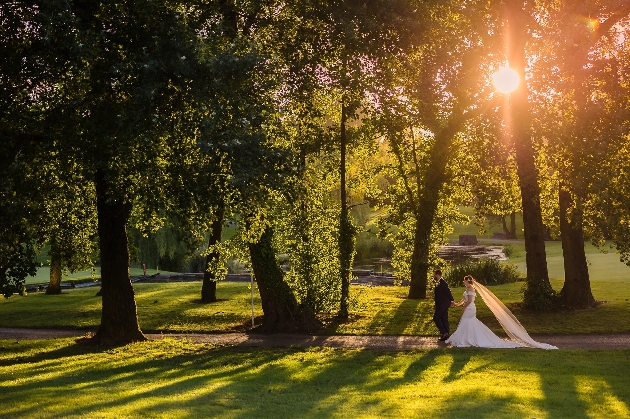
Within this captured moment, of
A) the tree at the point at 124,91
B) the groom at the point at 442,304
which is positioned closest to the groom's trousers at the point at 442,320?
the groom at the point at 442,304

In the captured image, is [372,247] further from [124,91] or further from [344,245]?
[124,91]

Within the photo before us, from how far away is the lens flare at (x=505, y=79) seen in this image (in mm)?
25859

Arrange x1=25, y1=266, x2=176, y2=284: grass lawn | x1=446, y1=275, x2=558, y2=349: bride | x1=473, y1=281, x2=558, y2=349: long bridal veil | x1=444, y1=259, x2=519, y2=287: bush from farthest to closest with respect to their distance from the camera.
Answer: x1=25, y1=266, x2=176, y2=284: grass lawn → x1=444, y1=259, x2=519, y2=287: bush → x1=446, y1=275, x2=558, y2=349: bride → x1=473, y1=281, x2=558, y2=349: long bridal veil

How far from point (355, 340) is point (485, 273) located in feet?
64.9

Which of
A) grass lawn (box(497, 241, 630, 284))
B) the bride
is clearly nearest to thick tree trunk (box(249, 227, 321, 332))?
the bride

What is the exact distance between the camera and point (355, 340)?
23.4m

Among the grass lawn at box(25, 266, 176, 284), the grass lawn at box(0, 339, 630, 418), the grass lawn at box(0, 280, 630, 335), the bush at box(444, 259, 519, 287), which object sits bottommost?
the grass lawn at box(0, 339, 630, 418)


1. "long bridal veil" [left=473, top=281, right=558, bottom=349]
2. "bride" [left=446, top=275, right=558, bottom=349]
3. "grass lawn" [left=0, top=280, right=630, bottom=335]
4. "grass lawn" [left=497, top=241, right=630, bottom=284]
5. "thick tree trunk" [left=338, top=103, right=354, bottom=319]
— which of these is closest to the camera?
"long bridal veil" [left=473, top=281, right=558, bottom=349]

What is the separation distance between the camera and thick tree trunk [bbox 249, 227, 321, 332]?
25.4m

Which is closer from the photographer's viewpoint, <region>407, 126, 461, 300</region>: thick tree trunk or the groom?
the groom

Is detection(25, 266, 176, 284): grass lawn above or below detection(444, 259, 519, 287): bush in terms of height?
above

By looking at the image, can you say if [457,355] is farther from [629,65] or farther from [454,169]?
[454,169]

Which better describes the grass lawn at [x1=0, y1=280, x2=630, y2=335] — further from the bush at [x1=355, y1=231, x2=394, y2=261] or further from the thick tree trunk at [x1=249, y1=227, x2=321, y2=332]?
the bush at [x1=355, y1=231, x2=394, y2=261]

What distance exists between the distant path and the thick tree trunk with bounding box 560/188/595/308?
4.37m
